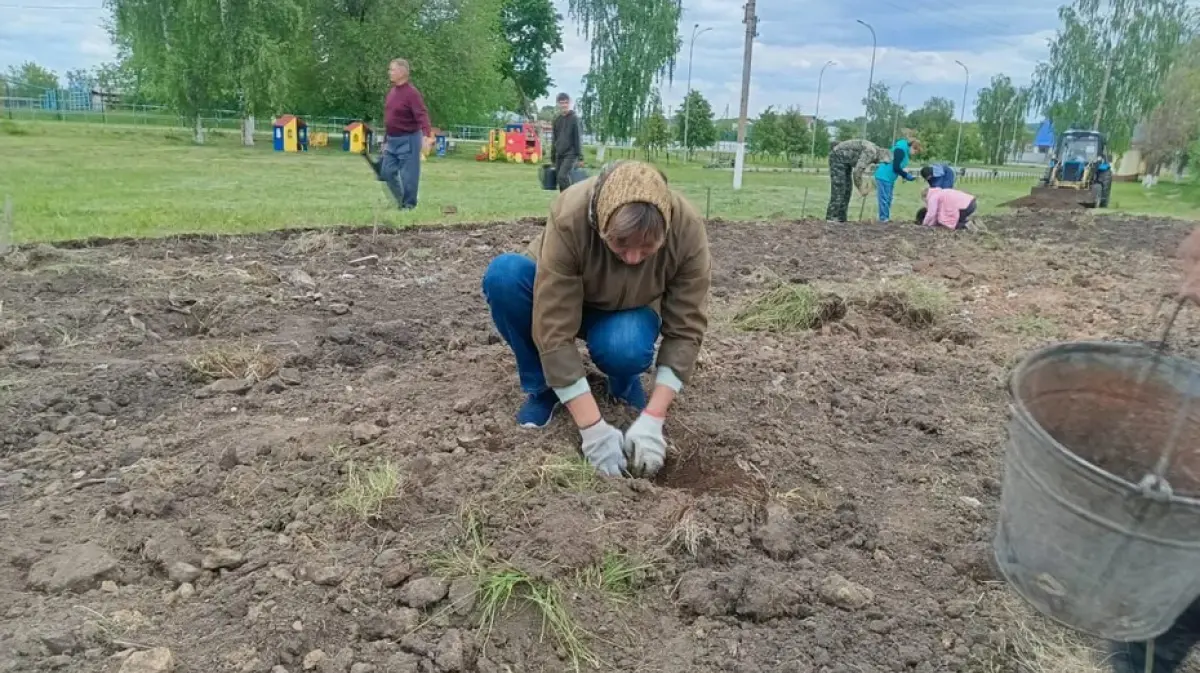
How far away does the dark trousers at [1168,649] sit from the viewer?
1.70 m

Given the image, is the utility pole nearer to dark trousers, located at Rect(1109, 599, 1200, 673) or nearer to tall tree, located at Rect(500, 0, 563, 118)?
dark trousers, located at Rect(1109, 599, 1200, 673)

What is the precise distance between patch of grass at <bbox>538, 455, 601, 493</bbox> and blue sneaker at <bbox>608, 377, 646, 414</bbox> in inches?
22.7

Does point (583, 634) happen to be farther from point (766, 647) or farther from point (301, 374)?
point (301, 374)

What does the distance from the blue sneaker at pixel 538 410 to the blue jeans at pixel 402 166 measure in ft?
22.3

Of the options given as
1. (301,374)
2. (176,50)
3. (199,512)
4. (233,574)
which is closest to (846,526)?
(233,574)

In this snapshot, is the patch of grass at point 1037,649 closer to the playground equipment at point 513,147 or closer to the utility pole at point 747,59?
the utility pole at point 747,59

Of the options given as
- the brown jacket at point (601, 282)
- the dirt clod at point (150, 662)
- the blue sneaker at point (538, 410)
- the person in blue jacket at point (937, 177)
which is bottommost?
the dirt clod at point (150, 662)

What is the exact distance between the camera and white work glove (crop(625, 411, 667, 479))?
2.56m

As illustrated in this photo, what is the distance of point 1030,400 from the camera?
1.77 metres

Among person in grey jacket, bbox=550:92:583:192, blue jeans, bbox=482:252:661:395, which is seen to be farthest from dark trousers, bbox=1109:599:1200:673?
person in grey jacket, bbox=550:92:583:192

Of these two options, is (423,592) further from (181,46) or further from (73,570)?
(181,46)

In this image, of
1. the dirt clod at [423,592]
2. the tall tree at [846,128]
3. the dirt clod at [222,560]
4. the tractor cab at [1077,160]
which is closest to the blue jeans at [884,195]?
the tractor cab at [1077,160]

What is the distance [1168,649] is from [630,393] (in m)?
1.78

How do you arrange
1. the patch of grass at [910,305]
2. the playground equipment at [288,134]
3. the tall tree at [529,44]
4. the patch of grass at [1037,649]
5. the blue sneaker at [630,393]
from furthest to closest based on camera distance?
the tall tree at [529,44] → the playground equipment at [288,134] → the patch of grass at [910,305] → the blue sneaker at [630,393] → the patch of grass at [1037,649]
